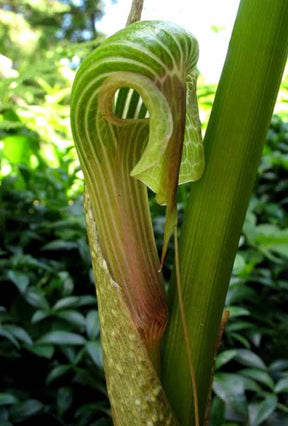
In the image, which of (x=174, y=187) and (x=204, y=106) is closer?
(x=174, y=187)

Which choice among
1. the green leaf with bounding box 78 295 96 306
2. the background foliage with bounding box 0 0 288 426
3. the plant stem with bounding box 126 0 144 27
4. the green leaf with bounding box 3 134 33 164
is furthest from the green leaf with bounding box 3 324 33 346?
the green leaf with bounding box 3 134 33 164

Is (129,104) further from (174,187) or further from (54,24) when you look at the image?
(54,24)

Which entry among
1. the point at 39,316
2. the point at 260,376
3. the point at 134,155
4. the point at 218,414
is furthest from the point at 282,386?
the point at 134,155

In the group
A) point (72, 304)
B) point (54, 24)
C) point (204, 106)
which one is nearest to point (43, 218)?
point (72, 304)

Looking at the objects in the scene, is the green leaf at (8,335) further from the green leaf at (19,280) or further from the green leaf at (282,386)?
the green leaf at (282,386)

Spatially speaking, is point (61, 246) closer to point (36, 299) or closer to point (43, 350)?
point (36, 299)
